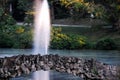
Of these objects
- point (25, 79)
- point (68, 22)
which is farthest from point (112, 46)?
point (25, 79)

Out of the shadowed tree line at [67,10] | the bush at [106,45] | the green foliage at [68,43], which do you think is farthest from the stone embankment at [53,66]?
the shadowed tree line at [67,10]

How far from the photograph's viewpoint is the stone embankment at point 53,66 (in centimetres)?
1085

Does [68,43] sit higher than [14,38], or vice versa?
[14,38]

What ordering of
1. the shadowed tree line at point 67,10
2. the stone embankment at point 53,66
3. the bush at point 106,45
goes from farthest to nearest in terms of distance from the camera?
the shadowed tree line at point 67,10 → the bush at point 106,45 → the stone embankment at point 53,66

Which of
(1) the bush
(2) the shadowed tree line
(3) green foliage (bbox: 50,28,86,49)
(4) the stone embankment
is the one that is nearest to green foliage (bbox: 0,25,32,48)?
(3) green foliage (bbox: 50,28,86,49)

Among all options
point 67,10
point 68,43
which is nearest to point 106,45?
point 68,43

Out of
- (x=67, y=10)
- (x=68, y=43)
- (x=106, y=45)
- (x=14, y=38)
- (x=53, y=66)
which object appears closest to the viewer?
(x=53, y=66)

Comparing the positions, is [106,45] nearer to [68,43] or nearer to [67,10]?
[68,43]

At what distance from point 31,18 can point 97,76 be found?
96.2ft

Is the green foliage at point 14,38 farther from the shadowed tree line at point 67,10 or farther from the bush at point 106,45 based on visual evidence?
the bush at point 106,45

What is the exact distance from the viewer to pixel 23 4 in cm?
4141

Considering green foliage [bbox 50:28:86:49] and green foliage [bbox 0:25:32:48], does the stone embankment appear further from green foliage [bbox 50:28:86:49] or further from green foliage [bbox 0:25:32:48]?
green foliage [bbox 0:25:32:48]

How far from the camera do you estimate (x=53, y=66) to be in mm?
10961

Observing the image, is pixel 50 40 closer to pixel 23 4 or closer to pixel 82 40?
pixel 82 40
